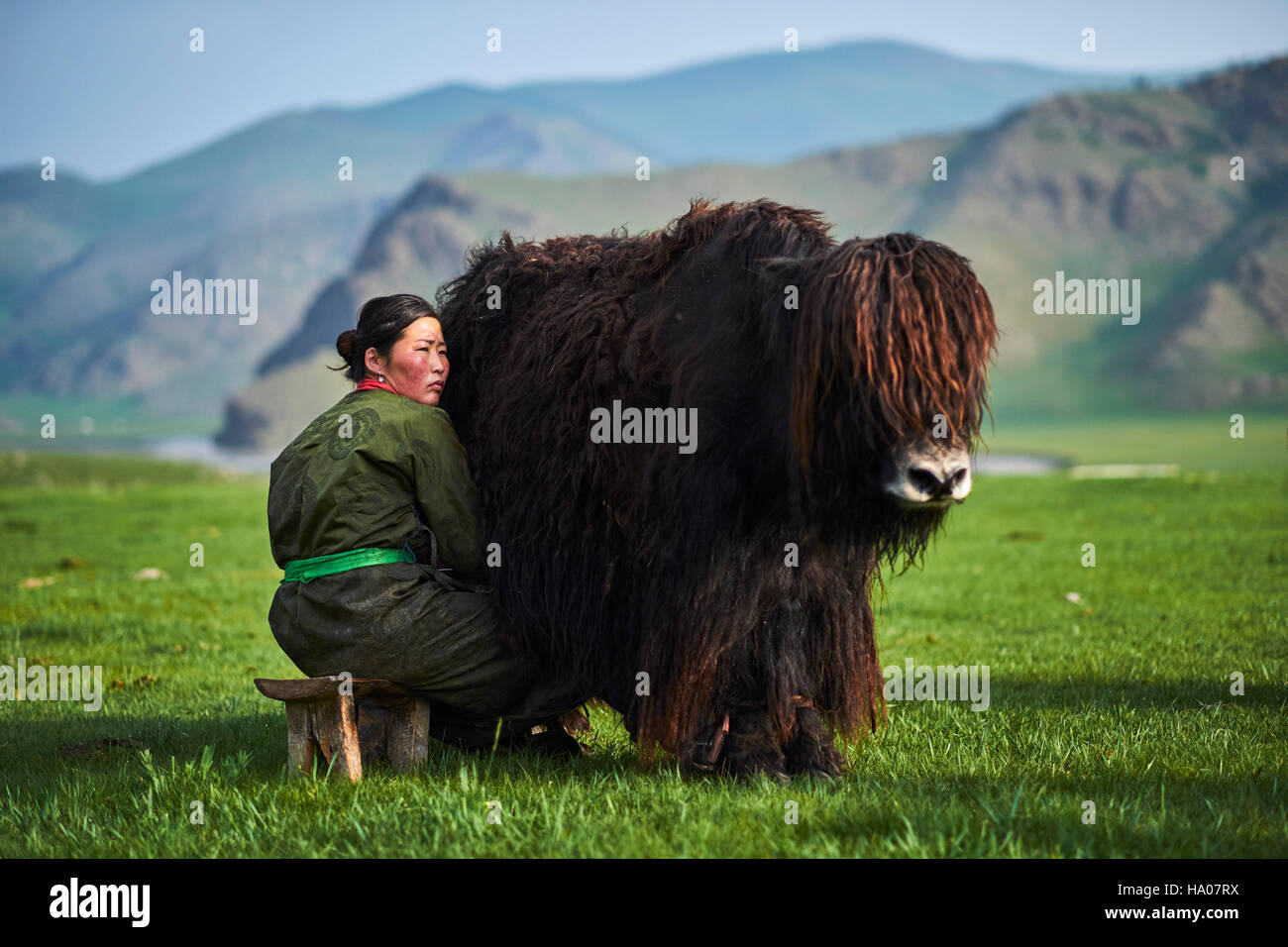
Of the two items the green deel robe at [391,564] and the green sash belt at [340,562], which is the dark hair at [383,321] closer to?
the green deel robe at [391,564]

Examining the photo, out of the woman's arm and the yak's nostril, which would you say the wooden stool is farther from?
the yak's nostril

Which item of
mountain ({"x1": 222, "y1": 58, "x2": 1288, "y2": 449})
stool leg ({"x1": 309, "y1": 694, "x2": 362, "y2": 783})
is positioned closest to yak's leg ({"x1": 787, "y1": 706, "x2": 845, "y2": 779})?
stool leg ({"x1": 309, "y1": 694, "x2": 362, "y2": 783})

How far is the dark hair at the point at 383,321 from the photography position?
19.8 ft

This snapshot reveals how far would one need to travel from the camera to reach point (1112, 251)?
176125 millimetres

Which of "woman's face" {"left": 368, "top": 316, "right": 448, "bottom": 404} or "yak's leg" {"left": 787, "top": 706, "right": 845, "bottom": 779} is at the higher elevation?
"woman's face" {"left": 368, "top": 316, "right": 448, "bottom": 404}

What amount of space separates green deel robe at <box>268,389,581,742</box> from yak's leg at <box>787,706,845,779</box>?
1133mm

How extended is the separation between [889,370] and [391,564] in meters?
2.46

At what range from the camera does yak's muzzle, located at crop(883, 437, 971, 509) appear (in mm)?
4582

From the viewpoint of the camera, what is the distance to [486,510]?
19.7ft

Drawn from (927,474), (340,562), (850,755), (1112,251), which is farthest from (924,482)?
(1112,251)

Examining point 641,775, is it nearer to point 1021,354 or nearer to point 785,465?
point 785,465

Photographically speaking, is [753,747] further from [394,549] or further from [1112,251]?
[1112,251]

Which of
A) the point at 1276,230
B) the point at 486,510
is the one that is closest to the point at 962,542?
the point at 486,510

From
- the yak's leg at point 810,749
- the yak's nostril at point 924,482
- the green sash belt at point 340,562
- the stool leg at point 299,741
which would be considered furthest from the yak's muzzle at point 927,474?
the stool leg at point 299,741
